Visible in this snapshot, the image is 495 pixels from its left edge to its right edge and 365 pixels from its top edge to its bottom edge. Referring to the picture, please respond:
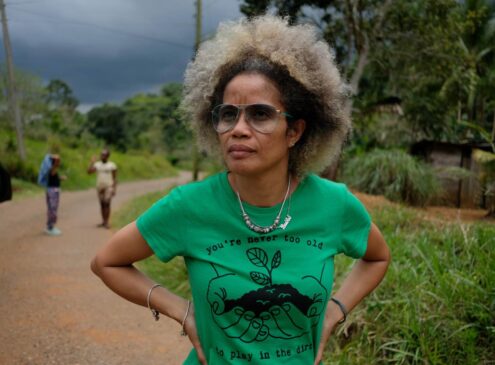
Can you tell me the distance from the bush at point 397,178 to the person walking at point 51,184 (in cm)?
852

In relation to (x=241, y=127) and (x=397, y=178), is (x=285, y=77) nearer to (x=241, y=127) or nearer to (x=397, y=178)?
(x=241, y=127)

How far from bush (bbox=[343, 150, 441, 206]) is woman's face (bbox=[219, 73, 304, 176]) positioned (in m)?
12.6

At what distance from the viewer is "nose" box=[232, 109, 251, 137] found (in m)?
1.70

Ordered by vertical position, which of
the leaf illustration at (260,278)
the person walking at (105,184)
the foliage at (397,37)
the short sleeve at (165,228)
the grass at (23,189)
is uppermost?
the foliage at (397,37)


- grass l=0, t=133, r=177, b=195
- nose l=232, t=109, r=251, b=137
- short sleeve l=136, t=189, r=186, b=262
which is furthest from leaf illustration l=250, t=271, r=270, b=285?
grass l=0, t=133, r=177, b=195

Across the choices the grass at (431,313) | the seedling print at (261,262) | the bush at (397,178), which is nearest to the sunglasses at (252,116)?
the seedling print at (261,262)

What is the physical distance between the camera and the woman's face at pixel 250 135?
1715mm

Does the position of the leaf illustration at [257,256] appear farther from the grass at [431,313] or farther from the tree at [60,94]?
the tree at [60,94]

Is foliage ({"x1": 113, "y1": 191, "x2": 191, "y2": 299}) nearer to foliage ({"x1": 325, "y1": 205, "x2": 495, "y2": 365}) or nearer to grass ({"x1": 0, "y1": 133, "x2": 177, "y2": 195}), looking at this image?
foliage ({"x1": 325, "y1": 205, "x2": 495, "y2": 365})

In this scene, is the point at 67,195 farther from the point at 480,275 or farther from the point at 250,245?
the point at 250,245

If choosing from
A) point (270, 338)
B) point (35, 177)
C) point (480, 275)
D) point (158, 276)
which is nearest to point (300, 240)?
point (270, 338)

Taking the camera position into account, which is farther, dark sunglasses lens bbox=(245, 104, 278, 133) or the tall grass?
the tall grass

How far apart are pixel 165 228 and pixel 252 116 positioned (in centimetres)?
49

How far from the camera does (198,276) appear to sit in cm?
168
